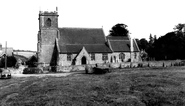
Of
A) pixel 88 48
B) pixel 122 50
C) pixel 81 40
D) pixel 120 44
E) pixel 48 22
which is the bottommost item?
pixel 122 50

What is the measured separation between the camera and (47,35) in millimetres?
49500

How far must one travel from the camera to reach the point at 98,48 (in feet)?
165

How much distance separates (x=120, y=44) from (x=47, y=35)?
66.9ft

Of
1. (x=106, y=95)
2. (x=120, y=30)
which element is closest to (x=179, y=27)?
(x=120, y=30)

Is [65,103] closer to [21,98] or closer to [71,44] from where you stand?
[21,98]

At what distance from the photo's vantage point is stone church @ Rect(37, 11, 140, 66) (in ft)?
155

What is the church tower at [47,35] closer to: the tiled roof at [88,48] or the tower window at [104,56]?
the tiled roof at [88,48]

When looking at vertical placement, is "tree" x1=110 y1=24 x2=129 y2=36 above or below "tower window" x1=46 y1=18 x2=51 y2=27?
above

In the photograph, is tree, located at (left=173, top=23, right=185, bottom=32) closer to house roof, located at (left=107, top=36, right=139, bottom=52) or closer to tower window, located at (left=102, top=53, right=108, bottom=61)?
house roof, located at (left=107, top=36, right=139, bottom=52)

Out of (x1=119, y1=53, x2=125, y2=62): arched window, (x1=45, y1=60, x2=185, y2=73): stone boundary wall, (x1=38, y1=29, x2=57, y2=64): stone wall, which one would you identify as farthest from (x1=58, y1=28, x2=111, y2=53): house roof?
(x1=45, y1=60, x2=185, y2=73): stone boundary wall

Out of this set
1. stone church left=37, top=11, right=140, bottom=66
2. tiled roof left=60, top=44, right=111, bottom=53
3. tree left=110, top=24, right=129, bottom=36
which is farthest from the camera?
tree left=110, top=24, right=129, bottom=36

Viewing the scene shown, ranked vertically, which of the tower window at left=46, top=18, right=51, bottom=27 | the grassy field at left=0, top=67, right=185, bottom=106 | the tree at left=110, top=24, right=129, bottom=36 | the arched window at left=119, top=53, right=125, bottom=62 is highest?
the tree at left=110, top=24, right=129, bottom=36

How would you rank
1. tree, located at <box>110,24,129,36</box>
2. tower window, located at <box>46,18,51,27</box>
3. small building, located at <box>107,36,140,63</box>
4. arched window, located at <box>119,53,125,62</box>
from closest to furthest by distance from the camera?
tower window, located at <box>46,18,51,27</box> < small building, located at <box>107,36,140,63</box> < arched window, located at <box>119,53,125,62</box> < tree, located at <box>110,24,129,36</box>

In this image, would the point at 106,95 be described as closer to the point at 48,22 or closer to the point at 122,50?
the point at 122,50
